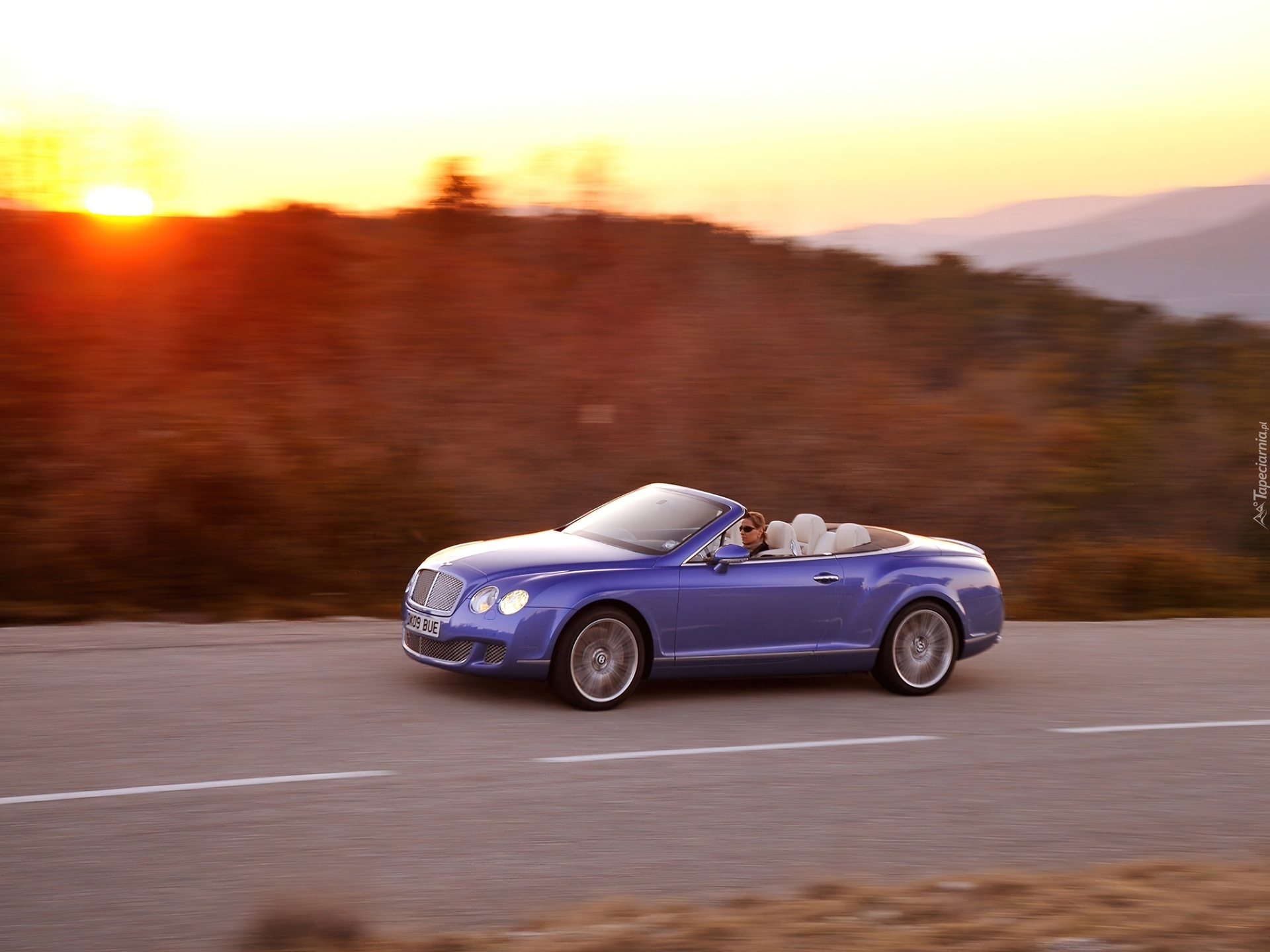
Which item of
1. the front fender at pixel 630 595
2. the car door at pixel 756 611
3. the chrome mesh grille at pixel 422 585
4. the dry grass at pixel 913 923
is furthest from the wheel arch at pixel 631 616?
the dry grass at pixel 913 923

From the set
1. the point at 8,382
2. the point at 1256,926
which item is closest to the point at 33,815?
the point at 1256,926

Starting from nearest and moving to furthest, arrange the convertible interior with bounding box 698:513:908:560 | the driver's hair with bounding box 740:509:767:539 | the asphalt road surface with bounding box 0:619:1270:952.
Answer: the asphalt road surface with bounding box 0:619:1270:952, the convertible interior with bounding box 698:513:908:560, the driver's hair with bounding box 740:509:767:539

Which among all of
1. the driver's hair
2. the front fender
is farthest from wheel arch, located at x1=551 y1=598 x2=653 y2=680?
the driver's hair

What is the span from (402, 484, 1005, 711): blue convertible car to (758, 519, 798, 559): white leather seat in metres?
0.01

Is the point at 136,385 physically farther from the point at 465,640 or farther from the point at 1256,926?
A: the point at 1256,926

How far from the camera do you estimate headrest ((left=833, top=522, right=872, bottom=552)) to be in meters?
10.4

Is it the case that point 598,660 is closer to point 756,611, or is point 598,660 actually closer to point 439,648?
point 439,648

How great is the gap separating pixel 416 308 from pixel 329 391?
10.3 feet

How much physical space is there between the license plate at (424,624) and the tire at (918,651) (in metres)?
3.20

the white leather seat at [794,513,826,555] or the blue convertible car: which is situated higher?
the white leather seat at [794,513,826,555]

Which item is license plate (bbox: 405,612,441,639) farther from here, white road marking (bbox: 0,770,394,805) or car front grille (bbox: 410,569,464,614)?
white road marking (bbox: 0,770,394,805)

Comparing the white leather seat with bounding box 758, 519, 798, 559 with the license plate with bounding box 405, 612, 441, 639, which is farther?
the white leather seat with bounding box 758, 519, 798, 559

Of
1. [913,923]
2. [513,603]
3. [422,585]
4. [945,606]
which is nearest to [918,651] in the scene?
[945,606]

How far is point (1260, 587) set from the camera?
69.0 ft
